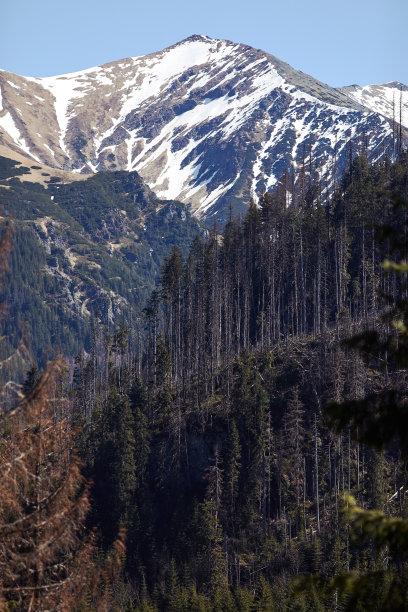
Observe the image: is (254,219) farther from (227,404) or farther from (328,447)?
(328,447)

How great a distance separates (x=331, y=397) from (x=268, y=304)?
27.3m

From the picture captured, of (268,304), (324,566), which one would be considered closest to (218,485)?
(324,566)

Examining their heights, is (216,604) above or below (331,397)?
below

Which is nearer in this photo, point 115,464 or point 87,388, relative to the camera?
point 115,464

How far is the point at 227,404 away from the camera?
256 ft

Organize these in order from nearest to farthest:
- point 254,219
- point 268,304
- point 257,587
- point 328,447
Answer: point 257,587
point 328,447
point 268,304
point 254,219

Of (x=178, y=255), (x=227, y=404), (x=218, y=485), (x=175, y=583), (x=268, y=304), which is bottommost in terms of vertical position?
(x=175, y=583)

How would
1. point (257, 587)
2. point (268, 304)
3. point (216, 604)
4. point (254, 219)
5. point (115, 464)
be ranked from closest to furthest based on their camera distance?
point (216, 604)
point (257, 587)
point (115, 464)
point (268, 304)
point (254, 219)

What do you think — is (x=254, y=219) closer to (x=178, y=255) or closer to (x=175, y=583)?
(x=178, y=255)

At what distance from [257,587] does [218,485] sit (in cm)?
1106

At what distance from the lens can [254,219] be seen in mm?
104500

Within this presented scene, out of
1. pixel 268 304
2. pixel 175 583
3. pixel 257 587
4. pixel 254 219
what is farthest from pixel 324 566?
pixel 254 219

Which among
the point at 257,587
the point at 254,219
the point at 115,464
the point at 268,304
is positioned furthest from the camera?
the point at 254,219

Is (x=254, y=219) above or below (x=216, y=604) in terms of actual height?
above
